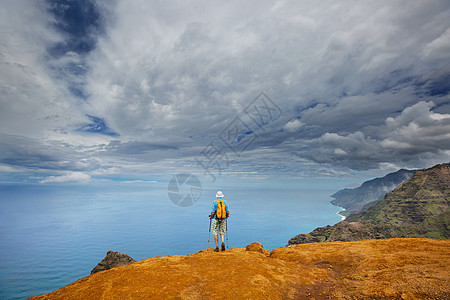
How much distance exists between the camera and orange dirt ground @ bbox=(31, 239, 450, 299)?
7.47 metres

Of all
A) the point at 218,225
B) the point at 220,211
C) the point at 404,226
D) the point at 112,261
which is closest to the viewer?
the point at 220,211

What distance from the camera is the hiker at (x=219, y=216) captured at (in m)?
14.5

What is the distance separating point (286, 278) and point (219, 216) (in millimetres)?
6351

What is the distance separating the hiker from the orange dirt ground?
2802 millimetres

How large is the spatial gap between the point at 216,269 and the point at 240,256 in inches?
Result: 90.5

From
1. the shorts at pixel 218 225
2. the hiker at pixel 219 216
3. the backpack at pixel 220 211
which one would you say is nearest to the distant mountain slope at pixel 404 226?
the shorts at pixel 218 225

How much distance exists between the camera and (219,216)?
14570mm

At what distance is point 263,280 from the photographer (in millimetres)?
8570

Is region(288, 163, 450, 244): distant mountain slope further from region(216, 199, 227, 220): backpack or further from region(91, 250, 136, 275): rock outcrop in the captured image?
region(216, 199, 227, 220): backpack

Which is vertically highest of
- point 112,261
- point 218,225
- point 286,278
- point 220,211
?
point 220,211

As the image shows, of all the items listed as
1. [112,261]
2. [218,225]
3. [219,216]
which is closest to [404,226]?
[112,261]

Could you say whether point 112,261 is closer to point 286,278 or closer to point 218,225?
point 218,225

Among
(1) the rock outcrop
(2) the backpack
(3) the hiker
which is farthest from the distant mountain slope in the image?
(2) the backpack

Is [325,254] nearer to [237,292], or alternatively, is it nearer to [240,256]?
[240,256]
